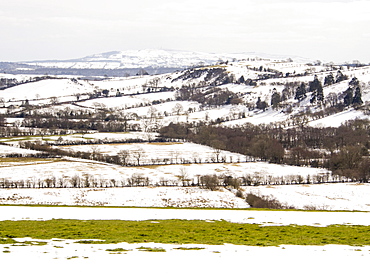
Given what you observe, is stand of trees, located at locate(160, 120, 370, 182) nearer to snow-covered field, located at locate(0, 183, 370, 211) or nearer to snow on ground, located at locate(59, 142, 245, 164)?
snow on ground, located at locate(59, 142, 245, 164)

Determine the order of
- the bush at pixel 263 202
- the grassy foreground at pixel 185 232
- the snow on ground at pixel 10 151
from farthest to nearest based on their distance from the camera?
1. the snow on ground at pixel 10 151
2. the bush at pixel 263 202
3. the grassy foreground at pixel 185 232

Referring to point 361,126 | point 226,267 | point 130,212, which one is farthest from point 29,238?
point 361,126

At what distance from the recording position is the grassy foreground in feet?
85.8

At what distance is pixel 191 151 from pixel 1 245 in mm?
143421

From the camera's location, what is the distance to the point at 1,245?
2277cm

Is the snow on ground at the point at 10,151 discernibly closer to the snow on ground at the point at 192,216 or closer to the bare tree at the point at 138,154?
the bare tree at the point at 138,154

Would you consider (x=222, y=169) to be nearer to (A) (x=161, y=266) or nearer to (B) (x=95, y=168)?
(B) (x=95, y=168)

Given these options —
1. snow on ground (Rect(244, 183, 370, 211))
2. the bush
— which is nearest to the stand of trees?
snow on ground (Rect(244, 183, 370, 211))

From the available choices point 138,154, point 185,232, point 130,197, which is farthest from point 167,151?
A: point 185,232

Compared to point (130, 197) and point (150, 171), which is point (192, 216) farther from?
point (150, 171)

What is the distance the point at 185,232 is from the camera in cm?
2936

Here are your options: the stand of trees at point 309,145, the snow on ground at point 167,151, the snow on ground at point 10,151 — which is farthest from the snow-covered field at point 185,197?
the snow on ground at point 10,151

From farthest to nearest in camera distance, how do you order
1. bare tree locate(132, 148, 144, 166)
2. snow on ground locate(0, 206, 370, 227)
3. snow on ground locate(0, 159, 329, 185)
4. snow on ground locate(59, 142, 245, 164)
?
snow on ground locate(59, 142, 245, 164) < bare tree locate(132, 148, 144, 166) < snow on ground locate(0, 159, 329, 185) < snow on ground locate(0, 206, 370, 227)

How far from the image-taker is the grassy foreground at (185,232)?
26156mm
